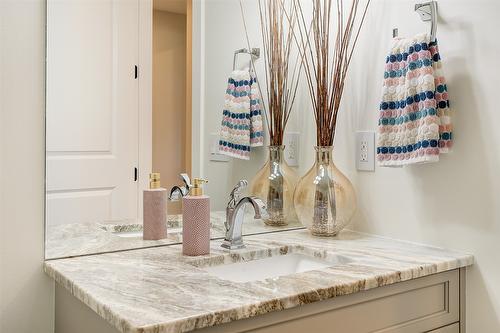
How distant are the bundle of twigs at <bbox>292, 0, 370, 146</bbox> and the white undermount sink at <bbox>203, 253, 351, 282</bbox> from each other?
0.40 m

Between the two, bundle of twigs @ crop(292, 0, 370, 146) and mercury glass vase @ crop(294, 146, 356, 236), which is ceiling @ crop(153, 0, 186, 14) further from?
mercury glass vase @ crop(294, 146, 356, 236)

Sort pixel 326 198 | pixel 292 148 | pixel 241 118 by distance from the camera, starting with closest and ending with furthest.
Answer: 1. pixel 326 198
2. pixel 241 118
3. pixel 292 148

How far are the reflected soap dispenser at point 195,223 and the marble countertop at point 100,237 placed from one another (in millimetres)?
137

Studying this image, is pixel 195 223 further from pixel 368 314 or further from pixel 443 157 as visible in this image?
pixel 443 157

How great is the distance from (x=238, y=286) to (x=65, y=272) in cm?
39

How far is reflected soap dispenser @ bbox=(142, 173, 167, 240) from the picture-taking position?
1.30 m

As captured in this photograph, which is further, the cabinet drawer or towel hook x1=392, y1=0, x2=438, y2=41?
towel hook x1=392, y1=0, x2=438, y2=41

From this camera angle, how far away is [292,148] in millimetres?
1735

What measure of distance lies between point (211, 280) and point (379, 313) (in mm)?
405

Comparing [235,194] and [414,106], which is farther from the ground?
[414,106]

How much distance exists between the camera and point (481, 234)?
1253 mm

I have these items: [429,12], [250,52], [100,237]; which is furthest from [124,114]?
[429,12]

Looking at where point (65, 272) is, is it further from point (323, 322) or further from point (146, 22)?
point (146, 22)

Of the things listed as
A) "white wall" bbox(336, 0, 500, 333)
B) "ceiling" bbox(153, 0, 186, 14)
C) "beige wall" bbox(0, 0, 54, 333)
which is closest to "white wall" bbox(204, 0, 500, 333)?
"white wall" bbox(336, 0, 500, 333)
